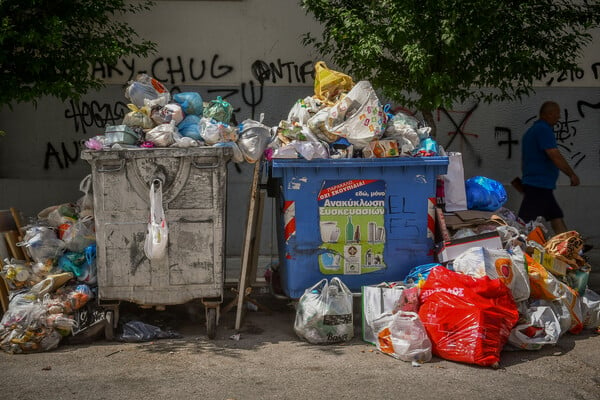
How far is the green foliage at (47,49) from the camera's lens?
5.30 metres

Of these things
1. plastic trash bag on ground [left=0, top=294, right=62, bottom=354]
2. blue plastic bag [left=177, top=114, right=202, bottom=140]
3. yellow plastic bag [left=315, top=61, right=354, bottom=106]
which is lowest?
plastic trash bag on ground [left=0, top=294, right=62, bottom=354]

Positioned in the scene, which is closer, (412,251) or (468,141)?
(412,251)

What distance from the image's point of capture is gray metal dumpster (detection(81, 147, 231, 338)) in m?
4.69

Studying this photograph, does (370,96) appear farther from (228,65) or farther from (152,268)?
(228,65)

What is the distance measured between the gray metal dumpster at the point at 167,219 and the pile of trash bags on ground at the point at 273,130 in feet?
0.49

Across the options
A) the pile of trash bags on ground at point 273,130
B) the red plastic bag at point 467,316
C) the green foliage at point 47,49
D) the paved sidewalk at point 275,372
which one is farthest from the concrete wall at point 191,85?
the red plastic bag at point 467,316

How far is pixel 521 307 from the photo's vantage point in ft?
15.5

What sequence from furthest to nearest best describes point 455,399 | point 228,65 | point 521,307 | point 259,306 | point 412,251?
point 228,65 < point 259,306 < point 412,251 < point 521,307 < point 455,399

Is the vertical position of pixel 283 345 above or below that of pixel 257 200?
below

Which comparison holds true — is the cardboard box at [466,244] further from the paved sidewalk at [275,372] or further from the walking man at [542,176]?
the walking man at [542,176]

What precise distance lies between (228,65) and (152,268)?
3781mm

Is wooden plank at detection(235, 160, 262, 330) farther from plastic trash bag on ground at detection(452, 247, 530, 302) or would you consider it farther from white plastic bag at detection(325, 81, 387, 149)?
plastic trash bag on ground at detection(452, 247, 530, 302)

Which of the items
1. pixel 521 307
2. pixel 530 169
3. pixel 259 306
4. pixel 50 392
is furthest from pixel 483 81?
pixel 50 392

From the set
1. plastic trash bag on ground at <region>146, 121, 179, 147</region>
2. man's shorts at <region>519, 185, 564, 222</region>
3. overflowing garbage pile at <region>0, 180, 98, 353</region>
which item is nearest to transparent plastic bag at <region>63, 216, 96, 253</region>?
overflowing garbage pile at <region>0, 180, 98, 353</region>
